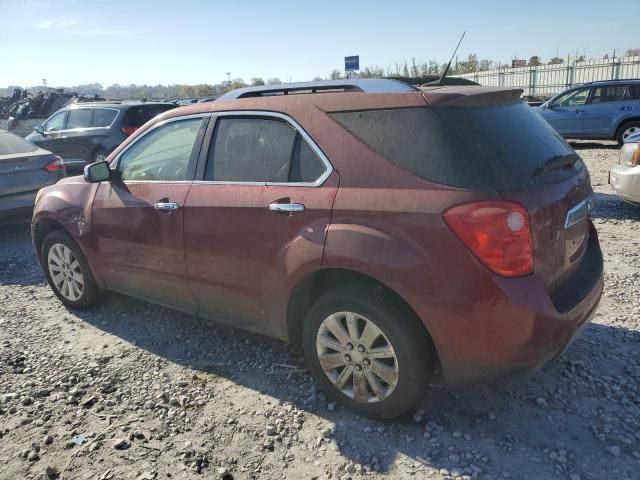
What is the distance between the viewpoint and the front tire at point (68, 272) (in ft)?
14.4

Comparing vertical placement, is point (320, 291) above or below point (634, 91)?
below

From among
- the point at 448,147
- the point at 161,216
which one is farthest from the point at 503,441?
the point at 161,216

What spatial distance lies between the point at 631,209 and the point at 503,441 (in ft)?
18.6

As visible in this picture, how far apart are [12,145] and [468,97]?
23.5ft

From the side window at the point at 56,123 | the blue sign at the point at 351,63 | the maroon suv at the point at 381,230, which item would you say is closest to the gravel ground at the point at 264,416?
the maroon suv at the point at 381,230

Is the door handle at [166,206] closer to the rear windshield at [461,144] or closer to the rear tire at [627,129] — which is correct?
the rear windshield at [461,144]

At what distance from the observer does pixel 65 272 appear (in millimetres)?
4570

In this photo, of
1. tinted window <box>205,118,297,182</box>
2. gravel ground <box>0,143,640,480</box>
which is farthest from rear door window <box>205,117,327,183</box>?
gravel ground <box>0,143,640,480</box>

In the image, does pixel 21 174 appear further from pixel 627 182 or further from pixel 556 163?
pixel 627 182

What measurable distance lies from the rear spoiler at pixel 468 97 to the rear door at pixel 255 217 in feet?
2.10

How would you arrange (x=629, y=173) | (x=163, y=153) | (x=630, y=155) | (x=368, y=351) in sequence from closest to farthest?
(x=368, y=351) < (x=163, y=153) < (x=629, y=173) < (x=630, y=155)

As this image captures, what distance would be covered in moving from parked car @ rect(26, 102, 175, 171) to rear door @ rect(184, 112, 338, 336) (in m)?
8.77

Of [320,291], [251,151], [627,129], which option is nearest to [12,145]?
[251,151]

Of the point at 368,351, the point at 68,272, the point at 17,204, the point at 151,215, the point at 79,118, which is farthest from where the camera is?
the point at 79,118
